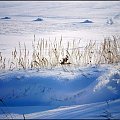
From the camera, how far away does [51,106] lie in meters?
3.11

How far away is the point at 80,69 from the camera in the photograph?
12.4ft

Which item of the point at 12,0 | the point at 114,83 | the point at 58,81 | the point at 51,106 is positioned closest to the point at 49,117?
the point at 51,106

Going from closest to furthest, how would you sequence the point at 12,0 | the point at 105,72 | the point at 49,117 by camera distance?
the point at 49,117, the point at 105,72, the point at 12,0

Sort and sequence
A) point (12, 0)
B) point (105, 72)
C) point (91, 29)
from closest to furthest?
point (105, 72), point (91, 29), point (12, 0)

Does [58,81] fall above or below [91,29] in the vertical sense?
below

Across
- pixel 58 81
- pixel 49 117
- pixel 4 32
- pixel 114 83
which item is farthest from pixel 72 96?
pixel 4 32

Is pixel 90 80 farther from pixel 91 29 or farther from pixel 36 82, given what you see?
pixel 91 29

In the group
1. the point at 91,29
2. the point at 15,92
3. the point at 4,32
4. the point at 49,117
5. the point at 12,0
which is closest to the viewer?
the point at 49,117

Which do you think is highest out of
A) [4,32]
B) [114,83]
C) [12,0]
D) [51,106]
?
[12,0]

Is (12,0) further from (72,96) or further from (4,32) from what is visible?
(72,96)

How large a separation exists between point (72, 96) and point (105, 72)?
624 mm

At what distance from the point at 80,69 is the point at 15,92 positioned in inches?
37.0

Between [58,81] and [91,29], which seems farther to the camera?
[91,29]

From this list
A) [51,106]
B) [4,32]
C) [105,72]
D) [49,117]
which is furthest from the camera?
[4,32]
